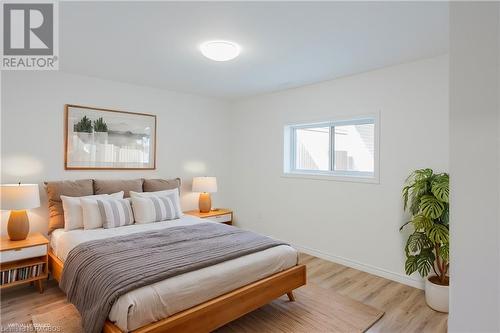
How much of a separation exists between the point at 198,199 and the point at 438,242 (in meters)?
3.31

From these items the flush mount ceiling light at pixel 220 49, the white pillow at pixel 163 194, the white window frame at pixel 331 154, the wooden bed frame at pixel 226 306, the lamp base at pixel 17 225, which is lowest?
the wooden bed frame at pixel 226 306

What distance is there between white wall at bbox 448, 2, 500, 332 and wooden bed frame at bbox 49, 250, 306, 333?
4.63ft

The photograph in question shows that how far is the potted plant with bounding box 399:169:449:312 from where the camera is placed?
2.43 metres

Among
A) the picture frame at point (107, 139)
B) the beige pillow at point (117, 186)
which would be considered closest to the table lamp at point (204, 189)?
the picture frame at point (107, 139)

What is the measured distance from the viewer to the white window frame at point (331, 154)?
3.26 metres

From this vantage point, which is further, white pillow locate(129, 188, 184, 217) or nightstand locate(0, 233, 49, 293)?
white pillow locate(129, 188, 184, 217)

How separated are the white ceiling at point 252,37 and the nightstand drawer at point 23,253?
1.93 metres

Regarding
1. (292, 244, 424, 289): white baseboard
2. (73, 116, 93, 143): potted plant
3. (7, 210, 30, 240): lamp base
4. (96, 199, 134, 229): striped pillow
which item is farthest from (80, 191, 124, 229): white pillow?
(292, 244, 424, 289): white baseboard

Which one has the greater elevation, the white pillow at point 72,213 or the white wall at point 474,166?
the white wall at point 474,166

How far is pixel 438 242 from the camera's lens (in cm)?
244

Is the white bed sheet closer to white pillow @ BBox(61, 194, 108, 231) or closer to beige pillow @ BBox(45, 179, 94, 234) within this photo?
white pillow @ BBox(61, 194, 108, 231)

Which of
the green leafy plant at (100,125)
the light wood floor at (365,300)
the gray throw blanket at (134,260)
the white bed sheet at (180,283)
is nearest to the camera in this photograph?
the white bed sheet at (180,283)

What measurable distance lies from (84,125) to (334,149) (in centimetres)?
328

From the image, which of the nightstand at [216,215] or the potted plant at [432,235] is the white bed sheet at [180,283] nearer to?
the potted plant at [432,235]
